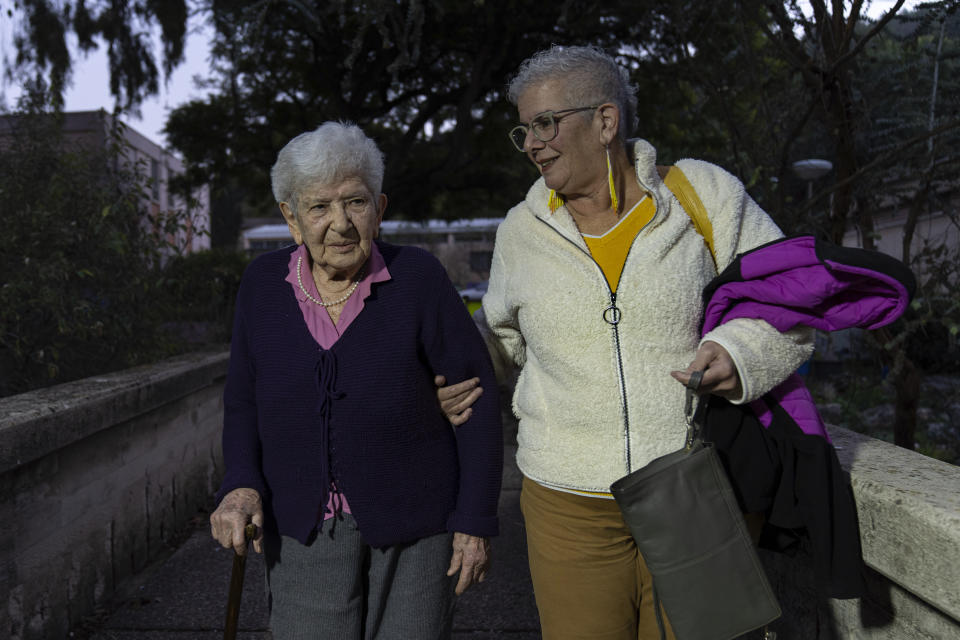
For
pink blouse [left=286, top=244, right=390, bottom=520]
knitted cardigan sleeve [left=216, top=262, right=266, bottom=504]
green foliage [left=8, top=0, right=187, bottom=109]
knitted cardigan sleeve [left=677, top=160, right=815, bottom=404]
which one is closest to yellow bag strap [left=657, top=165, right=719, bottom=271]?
knitted cardigan sleeve [left=677, top=160, right=815, bottom=404]

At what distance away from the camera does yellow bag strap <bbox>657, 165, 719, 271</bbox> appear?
204 cm

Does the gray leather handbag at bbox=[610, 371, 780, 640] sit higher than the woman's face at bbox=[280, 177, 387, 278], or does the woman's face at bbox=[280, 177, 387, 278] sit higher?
the woman's face at bbox=[280, 177, 387, 278]

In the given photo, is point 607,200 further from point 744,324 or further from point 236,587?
point 236,587

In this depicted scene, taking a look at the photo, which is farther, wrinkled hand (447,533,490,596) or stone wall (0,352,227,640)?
stone wall (0,352,227,640)

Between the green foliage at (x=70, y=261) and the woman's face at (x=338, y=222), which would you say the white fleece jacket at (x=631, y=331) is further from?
the green foliage at (x=70, y=261)

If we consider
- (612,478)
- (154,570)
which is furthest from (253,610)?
(612,478)

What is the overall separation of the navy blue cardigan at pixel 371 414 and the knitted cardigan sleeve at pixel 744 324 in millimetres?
677

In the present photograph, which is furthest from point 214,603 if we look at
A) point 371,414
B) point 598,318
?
point 598,318

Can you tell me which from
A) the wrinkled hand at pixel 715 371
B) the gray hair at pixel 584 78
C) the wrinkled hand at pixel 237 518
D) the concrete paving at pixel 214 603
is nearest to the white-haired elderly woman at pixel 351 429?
the wrinkled hand at pixel 237 518

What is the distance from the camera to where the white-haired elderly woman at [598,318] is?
2002 millimetres

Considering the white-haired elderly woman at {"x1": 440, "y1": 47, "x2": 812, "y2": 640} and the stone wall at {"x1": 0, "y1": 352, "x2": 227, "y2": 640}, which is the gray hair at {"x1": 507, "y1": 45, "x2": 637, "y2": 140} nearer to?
the white-haired elderly woman at {"x1": 440, "y1": 47, "x2": 812, "y2": 640}

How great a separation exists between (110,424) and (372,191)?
7.85 feet

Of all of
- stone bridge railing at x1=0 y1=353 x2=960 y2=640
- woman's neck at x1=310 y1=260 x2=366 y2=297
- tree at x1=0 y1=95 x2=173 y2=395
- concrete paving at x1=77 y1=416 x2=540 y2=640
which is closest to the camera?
stone bridge railing at x1=0 y1=353 x2=960 y2=640

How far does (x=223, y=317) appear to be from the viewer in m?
8.38
